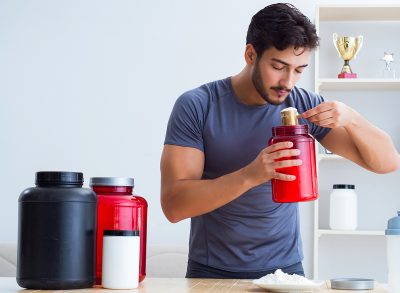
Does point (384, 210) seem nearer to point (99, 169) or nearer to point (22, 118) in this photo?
point (99, 169)

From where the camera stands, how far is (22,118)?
3.82 metres

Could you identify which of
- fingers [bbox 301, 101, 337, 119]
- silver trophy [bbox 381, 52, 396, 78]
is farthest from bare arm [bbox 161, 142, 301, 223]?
silver trophy [bbox 381, 52, 396, 78]

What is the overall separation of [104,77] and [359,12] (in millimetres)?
1252

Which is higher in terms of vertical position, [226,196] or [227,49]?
[227,49]

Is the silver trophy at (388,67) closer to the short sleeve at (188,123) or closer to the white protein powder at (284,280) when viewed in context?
the short sleeve at (188,123)

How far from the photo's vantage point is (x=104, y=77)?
3.79m

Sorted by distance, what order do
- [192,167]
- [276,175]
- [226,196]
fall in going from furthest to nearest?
[192,167]
[226,196]
[276,175]

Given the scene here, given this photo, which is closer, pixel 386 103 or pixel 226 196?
pixel 226 196

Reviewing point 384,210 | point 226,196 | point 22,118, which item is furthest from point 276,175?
point 22,118

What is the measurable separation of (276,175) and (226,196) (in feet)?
0.75

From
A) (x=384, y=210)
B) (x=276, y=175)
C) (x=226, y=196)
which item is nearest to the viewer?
(x=276, y=175)

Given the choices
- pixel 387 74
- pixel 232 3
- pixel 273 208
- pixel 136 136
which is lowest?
pixel 273 208

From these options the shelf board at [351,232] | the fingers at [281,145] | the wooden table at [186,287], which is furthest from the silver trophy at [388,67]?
the fingers at [281,145]

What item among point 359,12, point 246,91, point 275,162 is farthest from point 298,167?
point 359,12
